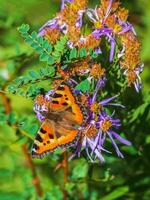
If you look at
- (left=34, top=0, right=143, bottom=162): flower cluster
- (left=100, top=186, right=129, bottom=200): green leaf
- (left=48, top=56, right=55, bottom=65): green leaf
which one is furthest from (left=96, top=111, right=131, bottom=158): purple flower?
(left=100, top=186, right=129, bottom=200): green leaf

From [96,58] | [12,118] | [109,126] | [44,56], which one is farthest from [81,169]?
[44,56]

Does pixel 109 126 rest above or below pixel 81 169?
above

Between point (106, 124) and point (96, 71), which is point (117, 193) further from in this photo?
point (96, 71)

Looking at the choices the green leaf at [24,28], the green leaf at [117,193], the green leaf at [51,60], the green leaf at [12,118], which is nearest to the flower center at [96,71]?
the green leaf at [51,60]

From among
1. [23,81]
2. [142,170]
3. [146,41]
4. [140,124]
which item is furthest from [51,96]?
[146,41]

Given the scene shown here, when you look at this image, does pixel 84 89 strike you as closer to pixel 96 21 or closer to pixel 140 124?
pixel 96 21

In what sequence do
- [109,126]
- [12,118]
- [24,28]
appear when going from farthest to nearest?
[12,118] < [109,126] < [24,28]

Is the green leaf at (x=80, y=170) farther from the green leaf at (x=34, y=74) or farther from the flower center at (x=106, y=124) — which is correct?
the green leaf at (x=34, y=74)
